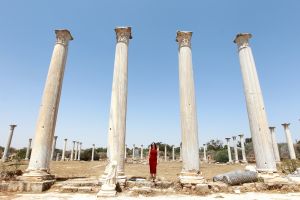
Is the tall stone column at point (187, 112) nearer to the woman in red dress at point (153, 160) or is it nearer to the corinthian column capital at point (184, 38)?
the corinthian column capital at point (184, 38)

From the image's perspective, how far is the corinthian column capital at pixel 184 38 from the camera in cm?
1625

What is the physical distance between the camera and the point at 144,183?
11977mm

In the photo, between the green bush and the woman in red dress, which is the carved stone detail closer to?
the woman in red dress

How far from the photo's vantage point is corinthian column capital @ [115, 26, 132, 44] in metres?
16.0

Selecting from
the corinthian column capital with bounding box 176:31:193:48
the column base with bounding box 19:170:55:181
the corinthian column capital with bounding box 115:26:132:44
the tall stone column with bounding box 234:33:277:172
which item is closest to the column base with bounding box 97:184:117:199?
the column base with bounding box 19:170:55:181

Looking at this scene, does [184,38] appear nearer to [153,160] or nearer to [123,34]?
[123,34]

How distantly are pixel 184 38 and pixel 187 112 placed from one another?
19.2ft

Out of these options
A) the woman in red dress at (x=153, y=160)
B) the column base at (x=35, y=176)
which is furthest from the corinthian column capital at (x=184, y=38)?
the column base at (x=35, y=176)

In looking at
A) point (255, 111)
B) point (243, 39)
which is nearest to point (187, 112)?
point (255, 111)

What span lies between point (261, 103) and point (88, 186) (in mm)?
12086

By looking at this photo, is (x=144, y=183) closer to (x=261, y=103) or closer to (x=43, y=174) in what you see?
(x=43, y=174)

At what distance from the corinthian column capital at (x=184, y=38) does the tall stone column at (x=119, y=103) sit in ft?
12.3

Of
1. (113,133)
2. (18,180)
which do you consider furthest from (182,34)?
(18,180)

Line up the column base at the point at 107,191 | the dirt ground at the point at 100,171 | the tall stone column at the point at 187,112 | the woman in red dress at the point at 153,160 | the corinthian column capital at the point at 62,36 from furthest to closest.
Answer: the dirt ground at the point at 100,171 < the corinthian column capital at the point at 62,36 < the woman in red dress at the point at 153,160 < the tall stone column at the point at 187,112 < the column base at the point at 107,191
